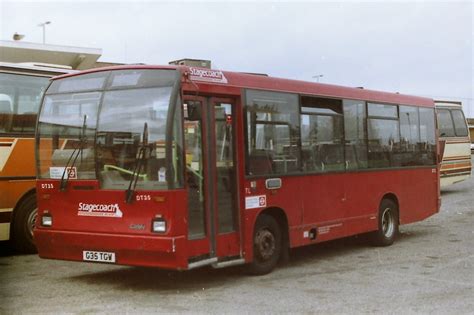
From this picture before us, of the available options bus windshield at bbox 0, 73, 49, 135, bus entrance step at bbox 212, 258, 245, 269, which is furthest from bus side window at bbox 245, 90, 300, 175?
bus windshield at bbox 0, 73, 49, 135

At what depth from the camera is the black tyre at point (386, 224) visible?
40.1 feet

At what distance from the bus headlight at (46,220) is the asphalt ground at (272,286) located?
2.58 feet

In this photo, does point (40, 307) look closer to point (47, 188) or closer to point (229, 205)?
point (47, 188)


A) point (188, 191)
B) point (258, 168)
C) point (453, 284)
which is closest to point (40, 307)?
point (188, 191)

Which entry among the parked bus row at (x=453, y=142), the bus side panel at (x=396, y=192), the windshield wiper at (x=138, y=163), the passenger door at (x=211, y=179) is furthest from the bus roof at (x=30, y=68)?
the parked bus row at (x=453, y=142)

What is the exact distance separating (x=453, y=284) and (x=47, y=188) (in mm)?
5390

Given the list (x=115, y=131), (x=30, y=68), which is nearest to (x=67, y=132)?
(x=115, y=131)

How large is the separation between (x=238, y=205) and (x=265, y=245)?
2.84 feet

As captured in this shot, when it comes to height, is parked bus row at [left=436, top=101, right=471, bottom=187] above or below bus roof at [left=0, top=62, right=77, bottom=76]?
below

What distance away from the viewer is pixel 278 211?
959 centimetres

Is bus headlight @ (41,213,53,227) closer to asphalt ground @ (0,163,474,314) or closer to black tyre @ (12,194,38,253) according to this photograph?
asphalt ground @ (0,163,474,314)

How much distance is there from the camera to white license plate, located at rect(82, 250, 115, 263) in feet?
25.8

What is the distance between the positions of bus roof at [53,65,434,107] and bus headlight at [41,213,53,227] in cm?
186

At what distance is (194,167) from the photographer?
8.22 meters
